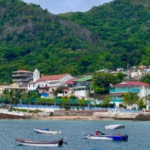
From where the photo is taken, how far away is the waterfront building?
129m

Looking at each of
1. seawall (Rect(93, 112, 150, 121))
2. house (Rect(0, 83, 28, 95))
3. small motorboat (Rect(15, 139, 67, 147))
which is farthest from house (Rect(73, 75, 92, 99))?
small motorboat (Rect(15, 139, 67, 147))

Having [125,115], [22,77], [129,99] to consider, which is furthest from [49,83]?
[125,115]

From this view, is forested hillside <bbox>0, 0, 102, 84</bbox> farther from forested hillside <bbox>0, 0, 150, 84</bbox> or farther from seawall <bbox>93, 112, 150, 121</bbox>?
seawall <bbox>93, 112, 150, 121</bbox>

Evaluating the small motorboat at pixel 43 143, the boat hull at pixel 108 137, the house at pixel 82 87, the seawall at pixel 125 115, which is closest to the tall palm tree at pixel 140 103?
the seawall at pixel 125 115

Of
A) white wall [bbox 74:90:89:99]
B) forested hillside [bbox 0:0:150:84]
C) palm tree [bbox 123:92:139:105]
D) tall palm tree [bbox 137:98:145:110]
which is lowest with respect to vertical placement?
tall palm tree [bbox 137:98:145:110]

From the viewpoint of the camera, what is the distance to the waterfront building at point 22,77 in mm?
129375

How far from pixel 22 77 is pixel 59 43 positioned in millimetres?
36835

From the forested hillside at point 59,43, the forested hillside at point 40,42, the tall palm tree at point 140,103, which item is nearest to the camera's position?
the tall palm tree at point 140,103

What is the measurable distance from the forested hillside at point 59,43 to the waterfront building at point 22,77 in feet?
11.1

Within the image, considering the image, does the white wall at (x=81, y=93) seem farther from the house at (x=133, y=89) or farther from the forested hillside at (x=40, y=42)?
the forested hillside at (x=40, y=42)

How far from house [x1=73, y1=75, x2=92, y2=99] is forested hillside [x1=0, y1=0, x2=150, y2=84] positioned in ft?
49.1

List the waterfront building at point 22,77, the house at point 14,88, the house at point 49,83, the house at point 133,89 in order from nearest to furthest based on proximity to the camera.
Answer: the house at point 133,89, the house at point 49,83, the house at point 14,88, the waterfront building at point 22,77

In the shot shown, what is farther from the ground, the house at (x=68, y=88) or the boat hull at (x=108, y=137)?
the house at (x=68, y=88)

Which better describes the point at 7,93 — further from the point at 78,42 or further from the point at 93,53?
the point at 78,42
